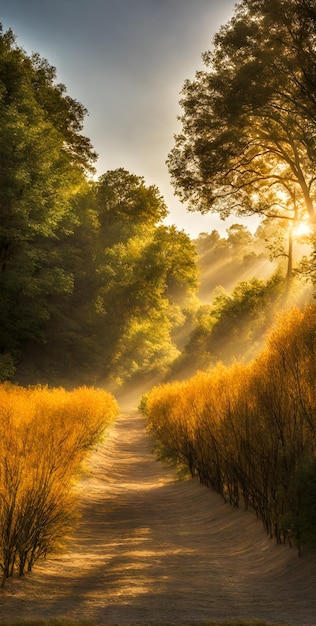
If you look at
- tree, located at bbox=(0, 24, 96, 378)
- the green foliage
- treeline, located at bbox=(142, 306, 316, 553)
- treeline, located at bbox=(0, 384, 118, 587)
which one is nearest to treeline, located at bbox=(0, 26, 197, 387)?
tree, located at bbox=(0, 24, 96, 378)

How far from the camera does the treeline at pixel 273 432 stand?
228 inches

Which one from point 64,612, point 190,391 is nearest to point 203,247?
point 190,391

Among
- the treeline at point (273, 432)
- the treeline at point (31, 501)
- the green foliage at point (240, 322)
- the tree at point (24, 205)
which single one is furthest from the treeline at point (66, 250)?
the treeline at point (31, 501)

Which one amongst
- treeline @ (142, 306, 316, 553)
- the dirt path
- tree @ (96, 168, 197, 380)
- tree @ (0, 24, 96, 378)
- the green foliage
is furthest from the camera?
the green foliage

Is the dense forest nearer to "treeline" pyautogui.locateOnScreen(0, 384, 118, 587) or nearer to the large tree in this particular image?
the large tree

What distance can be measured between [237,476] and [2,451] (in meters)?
3.83

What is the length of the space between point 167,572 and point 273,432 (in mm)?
2249

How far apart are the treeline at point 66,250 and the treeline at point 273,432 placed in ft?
45.4

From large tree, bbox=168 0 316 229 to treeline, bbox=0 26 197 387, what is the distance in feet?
21.1

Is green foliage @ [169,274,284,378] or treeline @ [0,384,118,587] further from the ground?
green foliage @ [169,274,284,378]

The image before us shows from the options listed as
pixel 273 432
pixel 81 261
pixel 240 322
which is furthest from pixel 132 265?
pixel 273 432

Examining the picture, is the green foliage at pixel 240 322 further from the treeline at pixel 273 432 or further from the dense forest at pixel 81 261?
the treeline at pixel 273 432

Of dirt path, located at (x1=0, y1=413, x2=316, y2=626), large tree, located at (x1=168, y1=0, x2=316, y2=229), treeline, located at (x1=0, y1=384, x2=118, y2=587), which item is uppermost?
large tree, located at (x1=168, y1=0, x2=316, y2=229)

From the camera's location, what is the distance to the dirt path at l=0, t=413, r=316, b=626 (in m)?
4.45
